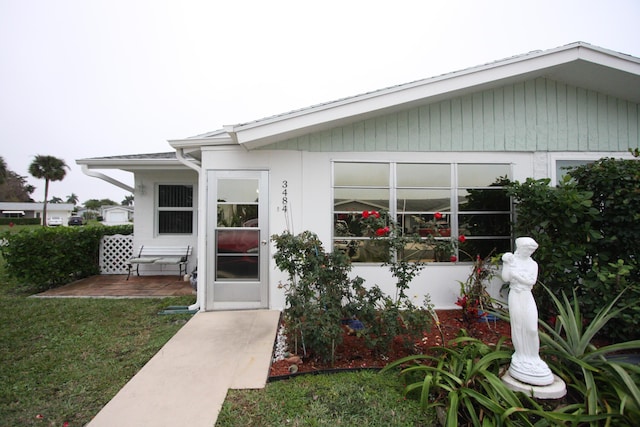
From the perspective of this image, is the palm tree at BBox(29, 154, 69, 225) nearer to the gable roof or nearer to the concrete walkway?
the gable roof

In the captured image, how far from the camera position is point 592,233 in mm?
3592

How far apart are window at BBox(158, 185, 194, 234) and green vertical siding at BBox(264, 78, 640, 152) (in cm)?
460

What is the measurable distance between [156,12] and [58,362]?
36.1ft

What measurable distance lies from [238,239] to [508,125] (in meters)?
4.75

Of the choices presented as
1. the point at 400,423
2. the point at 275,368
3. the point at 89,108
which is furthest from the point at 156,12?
the point at 400,423

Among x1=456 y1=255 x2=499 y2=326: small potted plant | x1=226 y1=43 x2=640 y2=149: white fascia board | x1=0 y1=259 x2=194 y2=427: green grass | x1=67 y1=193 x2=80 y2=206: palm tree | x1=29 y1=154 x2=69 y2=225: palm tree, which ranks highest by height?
x1=67 y1=193 x2=80 y2=206: palm tree

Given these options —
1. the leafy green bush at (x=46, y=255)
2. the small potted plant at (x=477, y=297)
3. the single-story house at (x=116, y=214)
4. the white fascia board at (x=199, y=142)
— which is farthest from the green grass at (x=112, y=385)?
the single-story house at (x=116, y=214)

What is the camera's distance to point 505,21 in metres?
10.3

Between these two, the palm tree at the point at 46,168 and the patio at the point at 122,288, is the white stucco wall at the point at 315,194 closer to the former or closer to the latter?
the patio at the point at 122,288

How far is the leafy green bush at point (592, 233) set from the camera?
3.48 meters

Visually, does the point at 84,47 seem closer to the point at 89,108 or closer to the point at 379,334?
the point at 89,108

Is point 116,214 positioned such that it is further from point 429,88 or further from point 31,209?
point 429,88

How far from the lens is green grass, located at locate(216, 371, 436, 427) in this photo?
7.20 ft

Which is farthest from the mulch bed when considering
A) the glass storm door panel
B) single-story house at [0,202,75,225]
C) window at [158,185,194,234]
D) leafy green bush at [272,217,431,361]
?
single-story house at [0,202,75,225]
